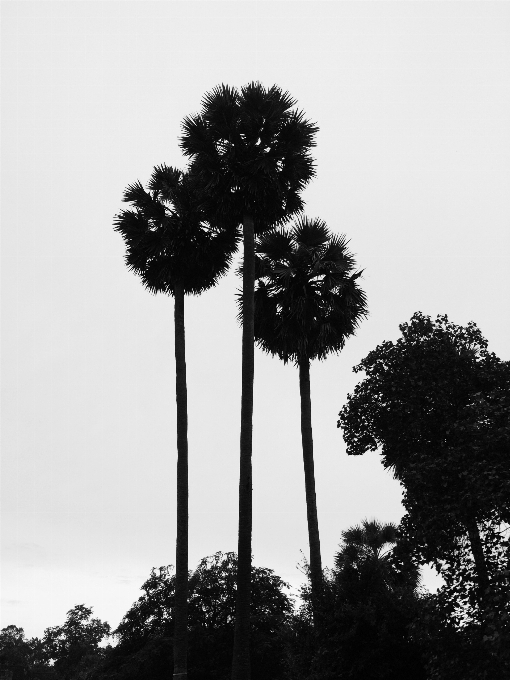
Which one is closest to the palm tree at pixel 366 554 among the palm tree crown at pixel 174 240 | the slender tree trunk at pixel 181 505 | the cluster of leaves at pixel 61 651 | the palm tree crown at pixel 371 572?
the palm tree crown at pixel 371 572

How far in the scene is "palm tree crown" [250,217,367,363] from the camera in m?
26.2

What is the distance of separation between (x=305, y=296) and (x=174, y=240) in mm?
5317

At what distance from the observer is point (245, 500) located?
20.4 meters

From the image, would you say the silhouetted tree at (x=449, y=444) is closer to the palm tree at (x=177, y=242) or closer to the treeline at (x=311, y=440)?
the treeline at (x=311, y=440)

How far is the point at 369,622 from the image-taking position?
19.1 metres

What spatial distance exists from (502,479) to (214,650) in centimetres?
2080

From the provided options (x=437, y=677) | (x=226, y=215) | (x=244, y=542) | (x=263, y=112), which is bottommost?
(x=437, y=677)

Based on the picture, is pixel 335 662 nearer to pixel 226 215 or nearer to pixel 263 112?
pixel 226 215

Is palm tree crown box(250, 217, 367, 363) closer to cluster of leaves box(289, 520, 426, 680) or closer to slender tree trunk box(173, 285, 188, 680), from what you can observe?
slender tree trunk box(173, 285, 188, 680)

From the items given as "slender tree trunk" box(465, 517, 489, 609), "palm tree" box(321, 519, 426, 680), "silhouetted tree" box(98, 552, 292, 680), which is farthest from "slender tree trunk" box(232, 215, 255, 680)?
"silhouetted tree" box(98, 552, 292, 680)

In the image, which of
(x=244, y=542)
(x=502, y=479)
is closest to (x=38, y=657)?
(x=244, y=542)

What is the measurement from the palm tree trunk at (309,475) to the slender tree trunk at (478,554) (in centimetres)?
556

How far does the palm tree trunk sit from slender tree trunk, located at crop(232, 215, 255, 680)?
2565 millimetres

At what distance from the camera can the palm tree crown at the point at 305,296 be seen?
26219mm
